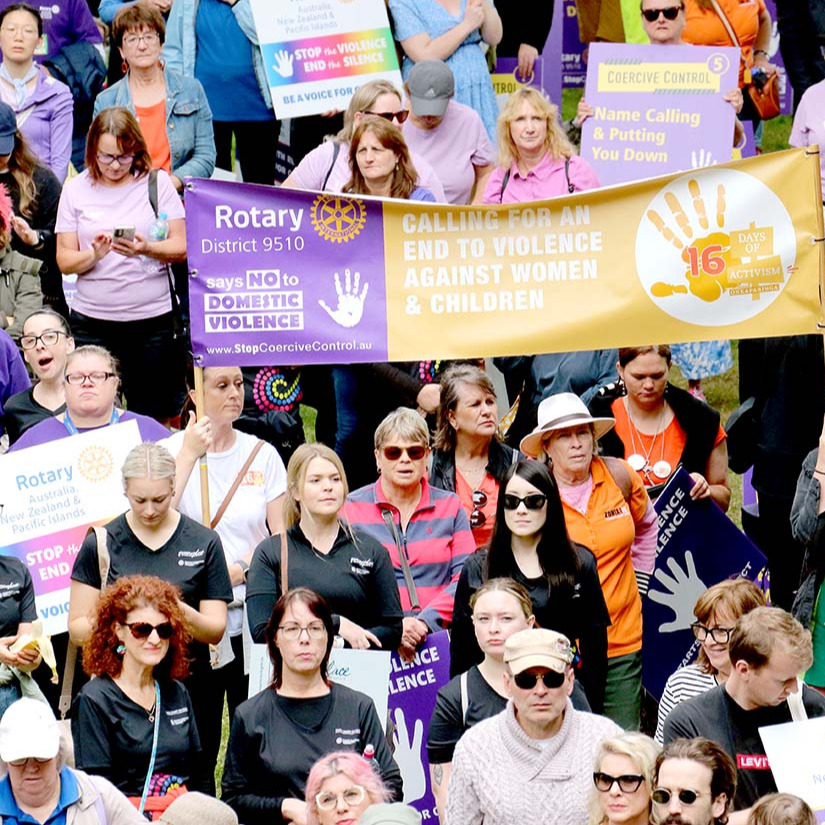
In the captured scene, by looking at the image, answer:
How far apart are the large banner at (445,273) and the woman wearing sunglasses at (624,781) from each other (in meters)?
2.81

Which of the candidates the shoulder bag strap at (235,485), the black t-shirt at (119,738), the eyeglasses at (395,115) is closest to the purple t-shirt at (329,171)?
the eyeglasses at (395,115)

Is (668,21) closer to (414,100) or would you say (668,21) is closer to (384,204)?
(414,100)

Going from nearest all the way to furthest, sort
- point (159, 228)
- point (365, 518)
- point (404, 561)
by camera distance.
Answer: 1. point (404, 561)
2. point (365, 518)
3. point (159, 228)

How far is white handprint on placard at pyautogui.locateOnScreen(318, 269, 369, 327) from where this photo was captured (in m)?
9.90

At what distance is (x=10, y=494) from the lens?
32.7 ft

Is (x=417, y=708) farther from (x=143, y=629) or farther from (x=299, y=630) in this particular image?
(x=143, y=629)

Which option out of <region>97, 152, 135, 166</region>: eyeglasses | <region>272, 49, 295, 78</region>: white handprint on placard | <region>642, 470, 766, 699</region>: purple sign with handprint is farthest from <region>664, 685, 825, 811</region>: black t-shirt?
<region>272, 49, 295, 78</region>: white handprint on placard

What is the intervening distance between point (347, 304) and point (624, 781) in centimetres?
323

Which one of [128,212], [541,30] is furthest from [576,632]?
[541,30]

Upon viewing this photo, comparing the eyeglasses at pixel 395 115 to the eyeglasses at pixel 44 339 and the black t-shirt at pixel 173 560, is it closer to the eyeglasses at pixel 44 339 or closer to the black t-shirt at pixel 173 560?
the eyeglasses at pixel 44 339

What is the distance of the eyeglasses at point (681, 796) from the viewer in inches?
290

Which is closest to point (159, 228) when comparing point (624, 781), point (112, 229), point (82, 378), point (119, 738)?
point (112, 229)

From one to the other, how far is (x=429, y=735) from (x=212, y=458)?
2303 millimetres

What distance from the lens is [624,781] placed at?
7453mm
